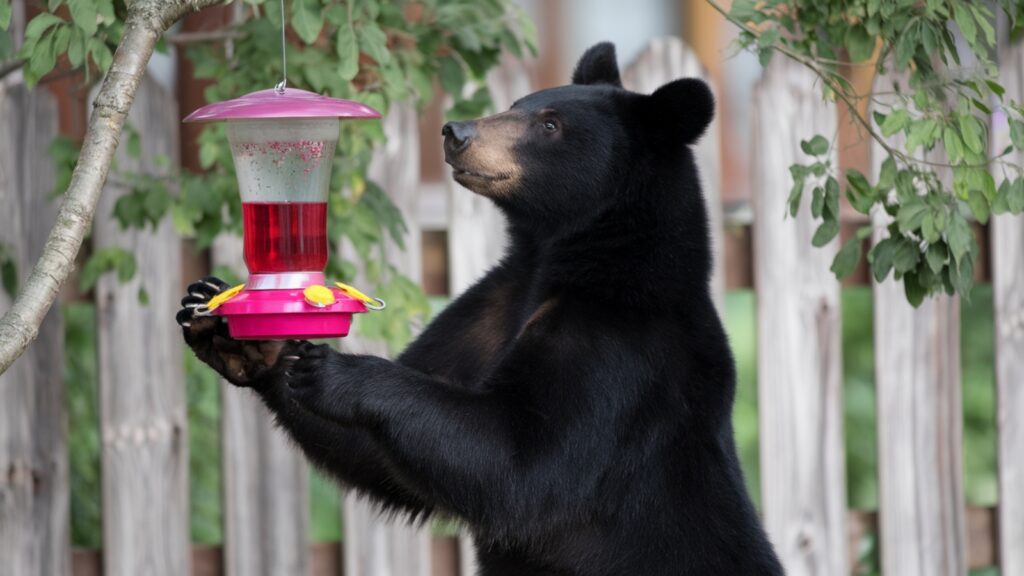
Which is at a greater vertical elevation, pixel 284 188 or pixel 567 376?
pixel 284 188

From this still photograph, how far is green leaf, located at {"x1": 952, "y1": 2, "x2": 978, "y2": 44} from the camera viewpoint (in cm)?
296

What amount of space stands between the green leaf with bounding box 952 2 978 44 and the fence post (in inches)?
79.6

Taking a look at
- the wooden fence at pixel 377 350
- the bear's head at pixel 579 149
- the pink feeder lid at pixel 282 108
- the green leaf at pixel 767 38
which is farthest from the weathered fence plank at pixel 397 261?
the pink feeder lid at pixel 282 108

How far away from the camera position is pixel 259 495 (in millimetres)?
4770

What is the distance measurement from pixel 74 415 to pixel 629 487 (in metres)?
2.87

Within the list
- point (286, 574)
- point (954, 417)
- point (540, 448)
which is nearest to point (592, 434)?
point (540, 448)

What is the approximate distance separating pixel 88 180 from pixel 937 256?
5.75ft

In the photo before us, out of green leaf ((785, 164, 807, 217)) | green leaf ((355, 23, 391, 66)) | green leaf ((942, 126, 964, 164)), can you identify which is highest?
green leaf ((355, 23, 391, 66))

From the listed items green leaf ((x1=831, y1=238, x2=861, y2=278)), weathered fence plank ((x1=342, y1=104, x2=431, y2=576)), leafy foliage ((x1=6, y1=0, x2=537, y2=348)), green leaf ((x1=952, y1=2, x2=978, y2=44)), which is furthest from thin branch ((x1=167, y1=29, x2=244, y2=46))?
green leaf ((x1=952, y1=2, x2=978, y2=44))

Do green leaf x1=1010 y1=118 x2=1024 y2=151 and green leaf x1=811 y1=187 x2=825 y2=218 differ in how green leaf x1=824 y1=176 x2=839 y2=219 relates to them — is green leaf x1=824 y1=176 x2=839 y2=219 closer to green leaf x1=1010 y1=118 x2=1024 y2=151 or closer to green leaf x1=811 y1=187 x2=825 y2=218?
green leaf x1=811 y1=187 x2=825 y2=218

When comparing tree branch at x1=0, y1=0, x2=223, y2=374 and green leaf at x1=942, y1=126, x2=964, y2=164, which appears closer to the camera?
tree branch at x1=0, y1=0, x2=223, y2=374

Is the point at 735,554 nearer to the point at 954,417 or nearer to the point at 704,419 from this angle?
the point at 704,419

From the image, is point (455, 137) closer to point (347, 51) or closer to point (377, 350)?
point (347, 51)

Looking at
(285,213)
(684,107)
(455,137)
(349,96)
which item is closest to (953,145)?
(684,107)
